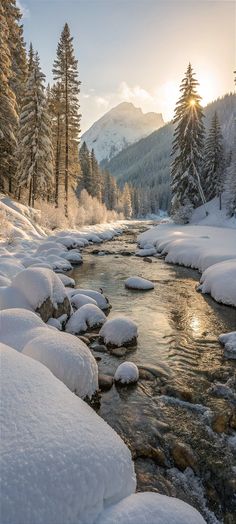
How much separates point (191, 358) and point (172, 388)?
135 cm

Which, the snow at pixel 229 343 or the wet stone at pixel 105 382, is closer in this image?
the wet stone at pixel 105 382

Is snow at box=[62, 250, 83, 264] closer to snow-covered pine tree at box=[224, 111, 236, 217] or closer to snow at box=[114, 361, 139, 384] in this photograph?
snow at box=[114, 361, 139, 384]

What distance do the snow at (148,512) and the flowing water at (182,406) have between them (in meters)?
1.45

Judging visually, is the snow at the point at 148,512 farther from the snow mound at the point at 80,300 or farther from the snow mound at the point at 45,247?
the snow mound at the point at 45,247

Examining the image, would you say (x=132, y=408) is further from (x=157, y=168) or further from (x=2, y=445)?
(x=157, y=168)

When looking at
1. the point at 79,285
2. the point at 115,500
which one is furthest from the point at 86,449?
the point at 79,285

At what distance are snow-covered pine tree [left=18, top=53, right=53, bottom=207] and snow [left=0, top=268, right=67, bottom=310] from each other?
19521 mm

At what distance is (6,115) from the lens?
67.9 feet

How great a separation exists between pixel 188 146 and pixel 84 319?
3134 cm

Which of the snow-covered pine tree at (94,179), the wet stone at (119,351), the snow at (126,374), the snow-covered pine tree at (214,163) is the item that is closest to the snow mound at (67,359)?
the snow at (126,374)

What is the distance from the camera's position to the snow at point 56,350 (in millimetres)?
4559

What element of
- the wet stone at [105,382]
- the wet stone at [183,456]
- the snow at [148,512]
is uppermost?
Result: the snow at [148,512]

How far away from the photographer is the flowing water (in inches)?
154

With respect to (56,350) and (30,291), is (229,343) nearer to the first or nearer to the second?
(56,350)
